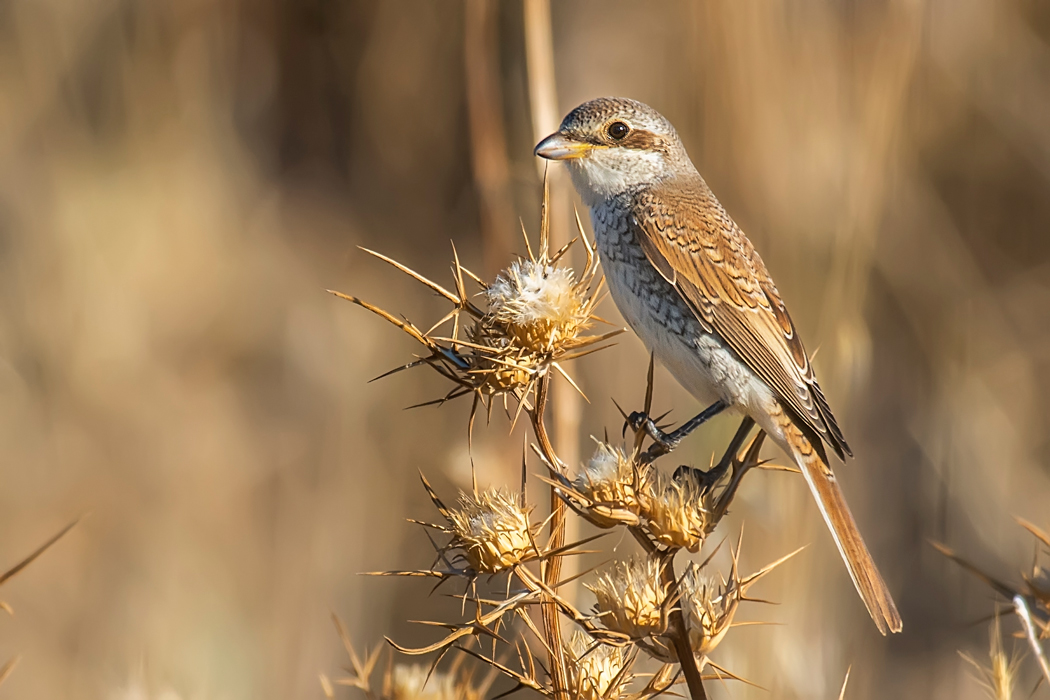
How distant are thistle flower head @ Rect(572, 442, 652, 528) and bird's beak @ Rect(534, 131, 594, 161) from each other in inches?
53.4

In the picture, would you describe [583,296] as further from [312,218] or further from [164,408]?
[312,218]

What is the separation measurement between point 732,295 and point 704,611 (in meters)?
1.31

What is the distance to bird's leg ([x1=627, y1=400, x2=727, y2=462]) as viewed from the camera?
187 cm

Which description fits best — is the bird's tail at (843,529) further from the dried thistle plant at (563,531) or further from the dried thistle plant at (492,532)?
the dried thistle plant at (492,532)

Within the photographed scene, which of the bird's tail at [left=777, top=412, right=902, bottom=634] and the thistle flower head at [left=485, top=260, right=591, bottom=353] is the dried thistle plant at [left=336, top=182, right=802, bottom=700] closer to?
the thistle flower head at [left=485, top=260, right=591, bottom=353]

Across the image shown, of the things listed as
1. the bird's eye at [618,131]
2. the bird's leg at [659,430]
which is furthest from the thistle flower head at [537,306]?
the bird's eye at [618,131]

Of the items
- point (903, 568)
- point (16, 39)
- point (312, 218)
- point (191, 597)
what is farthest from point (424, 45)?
point (903, 568)

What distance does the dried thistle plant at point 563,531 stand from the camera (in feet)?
5.13

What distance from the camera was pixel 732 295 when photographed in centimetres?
275

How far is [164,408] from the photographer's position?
4.77 metres

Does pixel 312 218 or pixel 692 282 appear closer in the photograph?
pixel 692 282

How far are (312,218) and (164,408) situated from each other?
1.50 meters

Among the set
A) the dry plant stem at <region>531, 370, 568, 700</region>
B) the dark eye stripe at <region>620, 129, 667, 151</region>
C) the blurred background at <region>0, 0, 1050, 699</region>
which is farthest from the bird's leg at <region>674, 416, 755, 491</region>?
the dark eye stripe at <region>620, 129, 667, 151</region>

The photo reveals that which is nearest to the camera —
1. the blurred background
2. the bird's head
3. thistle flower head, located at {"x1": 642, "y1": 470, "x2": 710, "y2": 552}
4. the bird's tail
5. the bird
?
thistle flower head, located at {"x1": 642, "y1": 470, "x2": 710, "y2": 552}
